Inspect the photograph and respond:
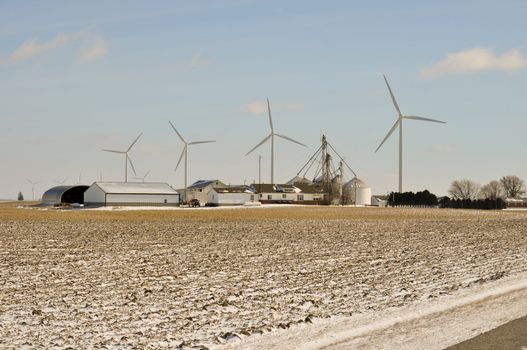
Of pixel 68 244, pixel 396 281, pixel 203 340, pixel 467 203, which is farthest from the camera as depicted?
pixel 467 203

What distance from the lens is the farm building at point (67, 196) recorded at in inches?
4825

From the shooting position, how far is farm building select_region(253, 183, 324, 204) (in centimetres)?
14825

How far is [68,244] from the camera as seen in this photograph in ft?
92.5

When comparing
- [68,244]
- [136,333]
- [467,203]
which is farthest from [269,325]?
[467,203]

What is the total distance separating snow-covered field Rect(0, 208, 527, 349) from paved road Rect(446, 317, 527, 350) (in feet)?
6.27

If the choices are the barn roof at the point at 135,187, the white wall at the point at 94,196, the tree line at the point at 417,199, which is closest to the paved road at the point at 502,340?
the barn roof at the point at 135,187

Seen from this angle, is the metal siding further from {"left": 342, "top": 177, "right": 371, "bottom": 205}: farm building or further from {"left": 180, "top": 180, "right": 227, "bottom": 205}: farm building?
{"left": 342, "top": 177, "right": 371, "bottom": 205}: farm building

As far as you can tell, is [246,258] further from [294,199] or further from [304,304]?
[294,199]

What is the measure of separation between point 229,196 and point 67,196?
27.5 metres

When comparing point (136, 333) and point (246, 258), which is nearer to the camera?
point (136, 333)

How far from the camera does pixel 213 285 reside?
53.2ft

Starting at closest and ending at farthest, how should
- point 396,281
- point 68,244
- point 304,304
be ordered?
1. point 304,304
2. point 396,281
3. point 68,244

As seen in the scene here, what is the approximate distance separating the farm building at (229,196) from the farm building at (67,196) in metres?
22.2

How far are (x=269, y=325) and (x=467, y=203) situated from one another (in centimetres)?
12540
